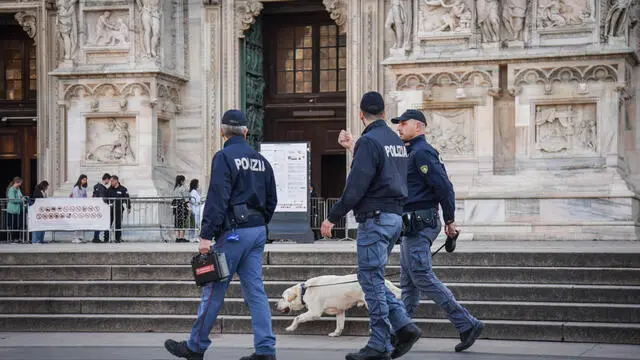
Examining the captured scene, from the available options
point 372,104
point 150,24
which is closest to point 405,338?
point 372,104

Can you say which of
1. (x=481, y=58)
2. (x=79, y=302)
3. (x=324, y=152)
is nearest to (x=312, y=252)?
(x=79, y=302)

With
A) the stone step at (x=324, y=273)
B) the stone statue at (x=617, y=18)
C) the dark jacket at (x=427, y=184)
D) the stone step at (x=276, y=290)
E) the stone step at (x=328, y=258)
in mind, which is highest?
the stone statue at (x=617, y=18)

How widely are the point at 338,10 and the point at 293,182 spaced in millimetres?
7445

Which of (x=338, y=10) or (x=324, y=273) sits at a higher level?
(x=338, y=10)

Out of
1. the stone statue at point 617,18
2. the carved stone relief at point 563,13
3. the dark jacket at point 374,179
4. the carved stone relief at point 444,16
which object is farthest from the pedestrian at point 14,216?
the dark jacket at point 374,179

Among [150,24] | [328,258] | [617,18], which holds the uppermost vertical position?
[150,24]

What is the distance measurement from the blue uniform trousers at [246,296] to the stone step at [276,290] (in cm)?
417

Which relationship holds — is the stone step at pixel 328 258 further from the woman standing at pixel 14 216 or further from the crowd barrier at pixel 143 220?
the woman standing at pixel 14 216

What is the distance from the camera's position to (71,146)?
89.5 ft

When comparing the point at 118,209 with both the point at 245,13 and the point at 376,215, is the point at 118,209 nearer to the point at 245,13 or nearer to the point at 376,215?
the point at 245,13

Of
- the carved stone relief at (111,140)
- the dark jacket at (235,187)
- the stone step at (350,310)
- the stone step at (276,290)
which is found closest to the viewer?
the dark jacket at (235,187)

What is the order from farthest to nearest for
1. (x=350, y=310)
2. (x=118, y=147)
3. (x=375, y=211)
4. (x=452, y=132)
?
(x=118, y=147) → (x=452, y=132) → (x=350, y=310) → (x=375, y=211)

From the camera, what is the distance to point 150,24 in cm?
2673

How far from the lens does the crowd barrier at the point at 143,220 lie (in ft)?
79.1
